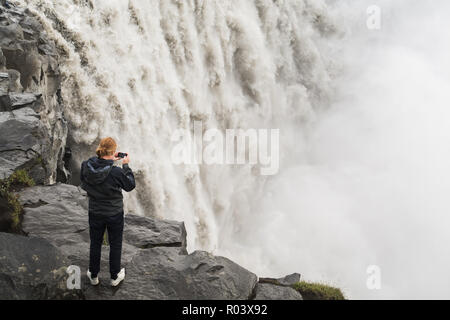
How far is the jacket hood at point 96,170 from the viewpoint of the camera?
5.20 metres

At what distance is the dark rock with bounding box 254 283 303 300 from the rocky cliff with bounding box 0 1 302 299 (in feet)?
0.06

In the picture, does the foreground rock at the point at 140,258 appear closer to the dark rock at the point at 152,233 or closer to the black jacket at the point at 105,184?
the dark rock at the point at 152,233

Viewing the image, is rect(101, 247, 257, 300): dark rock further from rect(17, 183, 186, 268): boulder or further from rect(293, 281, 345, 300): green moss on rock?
rect(293, 281, 345, 300): green moss on rock

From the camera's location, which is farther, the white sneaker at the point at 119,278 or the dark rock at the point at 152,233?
the dark rock at the point at 152,233

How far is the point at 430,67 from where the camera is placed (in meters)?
37.6

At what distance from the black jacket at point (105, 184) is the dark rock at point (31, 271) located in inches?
42.6

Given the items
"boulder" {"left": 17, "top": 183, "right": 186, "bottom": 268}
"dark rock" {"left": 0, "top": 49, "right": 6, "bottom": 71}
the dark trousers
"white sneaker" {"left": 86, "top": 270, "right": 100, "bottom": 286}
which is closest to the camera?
the dark trousers

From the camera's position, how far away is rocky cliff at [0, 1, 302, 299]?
5.58 m

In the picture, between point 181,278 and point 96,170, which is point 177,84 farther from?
point 96,170

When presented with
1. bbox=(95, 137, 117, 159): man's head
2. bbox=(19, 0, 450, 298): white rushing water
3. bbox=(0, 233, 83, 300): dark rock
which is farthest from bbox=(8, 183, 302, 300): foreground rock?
bbox=(19, 0, 450, 298): white rushing water

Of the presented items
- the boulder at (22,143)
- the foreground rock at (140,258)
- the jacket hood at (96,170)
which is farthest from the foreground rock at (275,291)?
the boulder at (22,143)
